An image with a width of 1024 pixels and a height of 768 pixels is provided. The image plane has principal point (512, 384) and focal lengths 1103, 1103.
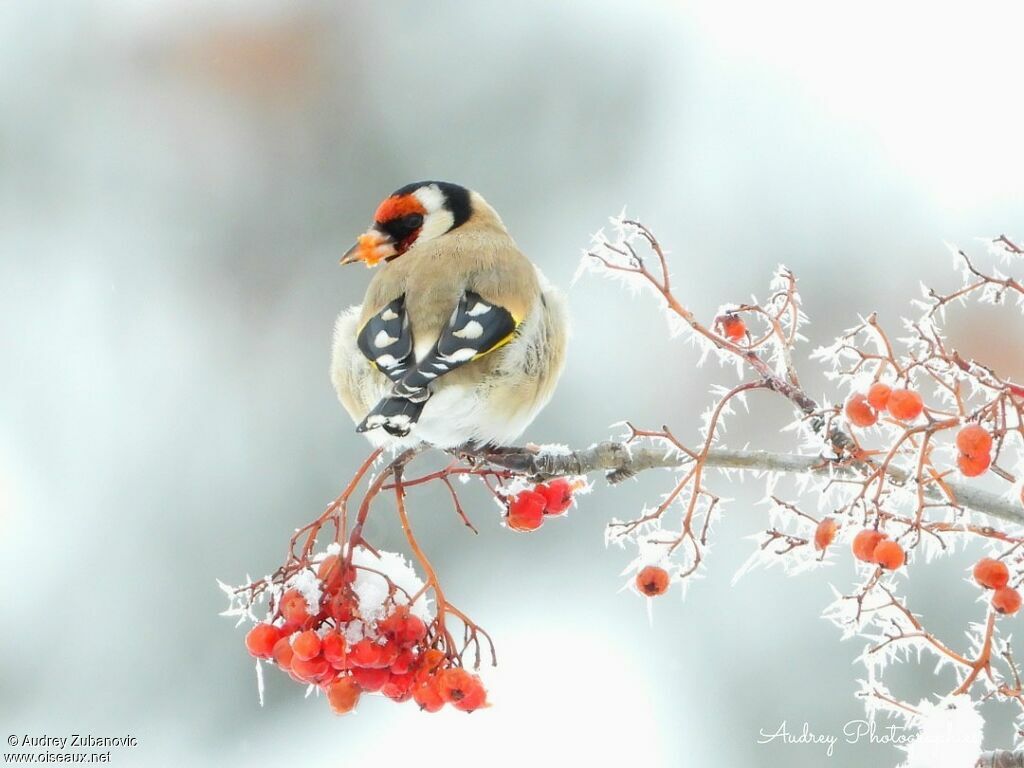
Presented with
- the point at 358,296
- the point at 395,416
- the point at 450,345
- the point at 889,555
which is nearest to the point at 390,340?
the point at 450,345

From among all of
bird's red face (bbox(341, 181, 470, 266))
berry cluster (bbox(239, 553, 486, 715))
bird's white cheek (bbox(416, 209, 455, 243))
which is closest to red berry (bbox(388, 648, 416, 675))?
berry cluster (bbox(239, 553, 486, 715))

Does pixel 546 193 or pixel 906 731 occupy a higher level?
pixel 546 193

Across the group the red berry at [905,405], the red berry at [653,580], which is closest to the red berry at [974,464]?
the red berry at [905,405]

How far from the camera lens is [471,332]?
7.61 ft

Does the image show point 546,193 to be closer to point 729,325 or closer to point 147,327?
point 147,327

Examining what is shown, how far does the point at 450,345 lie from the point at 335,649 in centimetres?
80

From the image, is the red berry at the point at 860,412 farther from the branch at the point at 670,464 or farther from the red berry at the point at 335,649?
the red berry at the point at 335,649

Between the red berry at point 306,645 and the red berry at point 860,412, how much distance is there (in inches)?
32.8

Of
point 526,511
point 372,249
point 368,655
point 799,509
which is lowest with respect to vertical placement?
point 368,655

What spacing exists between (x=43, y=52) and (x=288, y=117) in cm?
209

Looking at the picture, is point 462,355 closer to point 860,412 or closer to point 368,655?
point 368,655

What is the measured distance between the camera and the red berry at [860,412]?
139 centimetres

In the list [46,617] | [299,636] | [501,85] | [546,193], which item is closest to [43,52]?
[501,85]

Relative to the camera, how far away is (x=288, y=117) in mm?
8758
